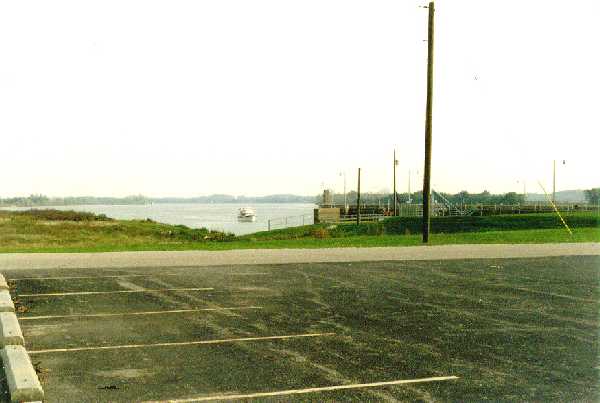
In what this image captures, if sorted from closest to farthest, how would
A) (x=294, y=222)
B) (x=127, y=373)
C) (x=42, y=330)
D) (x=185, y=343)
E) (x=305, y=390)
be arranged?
(x=305, y=390) → (x=127, y=373) → (x=185, y=343) → (x=42, y=330) → (x=294, y=222)

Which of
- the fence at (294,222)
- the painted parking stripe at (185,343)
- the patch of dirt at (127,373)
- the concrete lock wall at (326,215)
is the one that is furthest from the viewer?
→ the fence at (294,222)

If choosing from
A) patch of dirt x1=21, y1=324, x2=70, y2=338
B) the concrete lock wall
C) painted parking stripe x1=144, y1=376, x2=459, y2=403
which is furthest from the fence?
painted parking stripe x1=144, y1=376, x2=459, y2=403

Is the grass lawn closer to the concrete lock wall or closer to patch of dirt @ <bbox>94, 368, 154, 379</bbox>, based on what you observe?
patch of dirt @ <bbox>94, 368, 154, 379</bbox>

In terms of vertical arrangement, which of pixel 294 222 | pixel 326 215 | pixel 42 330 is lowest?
pixel 294 222

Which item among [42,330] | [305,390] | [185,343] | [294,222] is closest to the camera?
[305,390]

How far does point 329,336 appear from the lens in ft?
28.6

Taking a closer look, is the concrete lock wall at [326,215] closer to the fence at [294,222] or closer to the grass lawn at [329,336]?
the fence at [294,222]

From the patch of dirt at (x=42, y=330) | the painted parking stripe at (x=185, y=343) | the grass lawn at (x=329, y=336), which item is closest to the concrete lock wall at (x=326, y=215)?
the grass lawn at (x=329, y=336)

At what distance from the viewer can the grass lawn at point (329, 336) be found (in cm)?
632

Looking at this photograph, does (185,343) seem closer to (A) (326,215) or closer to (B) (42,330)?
(B) (42,330)

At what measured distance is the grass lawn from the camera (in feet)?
20.7

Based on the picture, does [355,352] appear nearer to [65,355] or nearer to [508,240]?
[65,355]

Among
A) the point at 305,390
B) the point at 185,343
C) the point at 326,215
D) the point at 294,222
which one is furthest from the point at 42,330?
the point at 294,222

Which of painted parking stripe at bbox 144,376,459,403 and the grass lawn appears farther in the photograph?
the grass lawn
